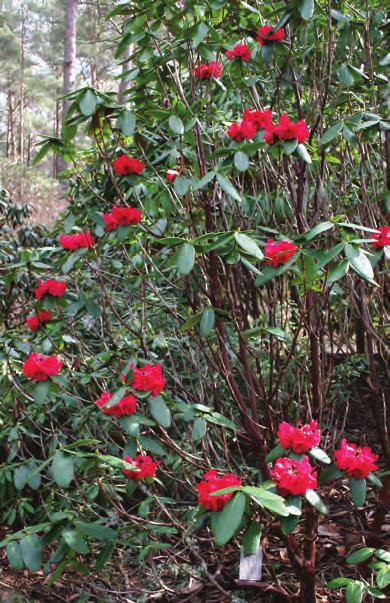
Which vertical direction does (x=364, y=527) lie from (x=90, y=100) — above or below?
below

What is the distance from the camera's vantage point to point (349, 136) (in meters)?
1.95

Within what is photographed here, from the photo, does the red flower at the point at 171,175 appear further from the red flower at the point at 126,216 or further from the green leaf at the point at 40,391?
the green leaf at the point at 40,391

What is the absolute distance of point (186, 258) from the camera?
5.40 feet

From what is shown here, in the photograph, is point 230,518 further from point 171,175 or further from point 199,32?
point 199,32

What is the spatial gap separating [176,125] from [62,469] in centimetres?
110

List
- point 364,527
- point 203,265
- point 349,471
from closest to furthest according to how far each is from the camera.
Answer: point 349,471
point 203,265
point 364,527

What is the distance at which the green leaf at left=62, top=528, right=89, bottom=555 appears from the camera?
61.7 inches

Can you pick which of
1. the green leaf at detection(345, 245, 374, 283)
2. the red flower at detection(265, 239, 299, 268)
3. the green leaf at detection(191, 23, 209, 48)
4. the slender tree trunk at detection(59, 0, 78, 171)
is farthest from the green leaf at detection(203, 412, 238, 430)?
the slender tree trunk at detection(59, 0, 78, 171)

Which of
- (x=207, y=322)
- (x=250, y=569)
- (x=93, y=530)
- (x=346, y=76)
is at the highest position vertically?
(x=346, y=76)

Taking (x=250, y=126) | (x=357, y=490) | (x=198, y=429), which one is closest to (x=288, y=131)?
(x=250, y=126)

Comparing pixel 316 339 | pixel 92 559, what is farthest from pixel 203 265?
pixel 92 559

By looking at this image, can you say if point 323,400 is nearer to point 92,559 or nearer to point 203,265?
point 203,265

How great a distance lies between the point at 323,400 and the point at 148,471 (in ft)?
2.67

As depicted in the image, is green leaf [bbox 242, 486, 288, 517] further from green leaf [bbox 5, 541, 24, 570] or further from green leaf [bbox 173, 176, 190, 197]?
green leaf [bbox 173, 176, 190, 197]
